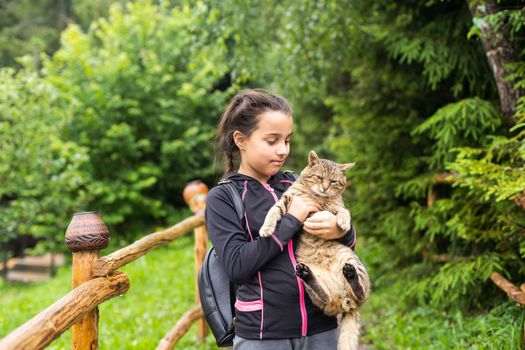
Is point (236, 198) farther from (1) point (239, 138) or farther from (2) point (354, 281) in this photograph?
(2) point (354, 281)

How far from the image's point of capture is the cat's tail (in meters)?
2.05

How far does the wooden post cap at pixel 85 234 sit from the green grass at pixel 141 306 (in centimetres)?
240

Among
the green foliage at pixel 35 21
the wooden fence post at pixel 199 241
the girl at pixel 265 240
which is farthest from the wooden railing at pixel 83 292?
the green foliage at pixel 35 21

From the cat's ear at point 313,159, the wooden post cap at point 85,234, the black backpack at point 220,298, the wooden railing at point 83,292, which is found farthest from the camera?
the cat's ear at point 313,159

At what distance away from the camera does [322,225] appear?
6.63 ft

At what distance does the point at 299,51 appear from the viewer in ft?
20.4

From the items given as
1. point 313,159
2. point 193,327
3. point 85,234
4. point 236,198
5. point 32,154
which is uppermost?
point 313,159

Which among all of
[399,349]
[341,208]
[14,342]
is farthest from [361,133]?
[14,342]

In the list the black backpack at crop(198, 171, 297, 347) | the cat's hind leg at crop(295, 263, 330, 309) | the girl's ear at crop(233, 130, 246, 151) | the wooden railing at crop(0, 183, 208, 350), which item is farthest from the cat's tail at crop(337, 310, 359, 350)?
the wooden railing at crop(0, 183, 208, 350)

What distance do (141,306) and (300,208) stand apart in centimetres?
436

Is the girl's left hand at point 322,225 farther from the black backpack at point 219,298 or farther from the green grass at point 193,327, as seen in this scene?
the green grass at point 193,327

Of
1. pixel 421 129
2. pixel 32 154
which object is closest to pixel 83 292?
pixel 421 129

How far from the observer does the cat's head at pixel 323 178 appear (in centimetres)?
231

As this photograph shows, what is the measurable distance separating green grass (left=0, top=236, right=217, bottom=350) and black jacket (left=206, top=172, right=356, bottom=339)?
2.51m
